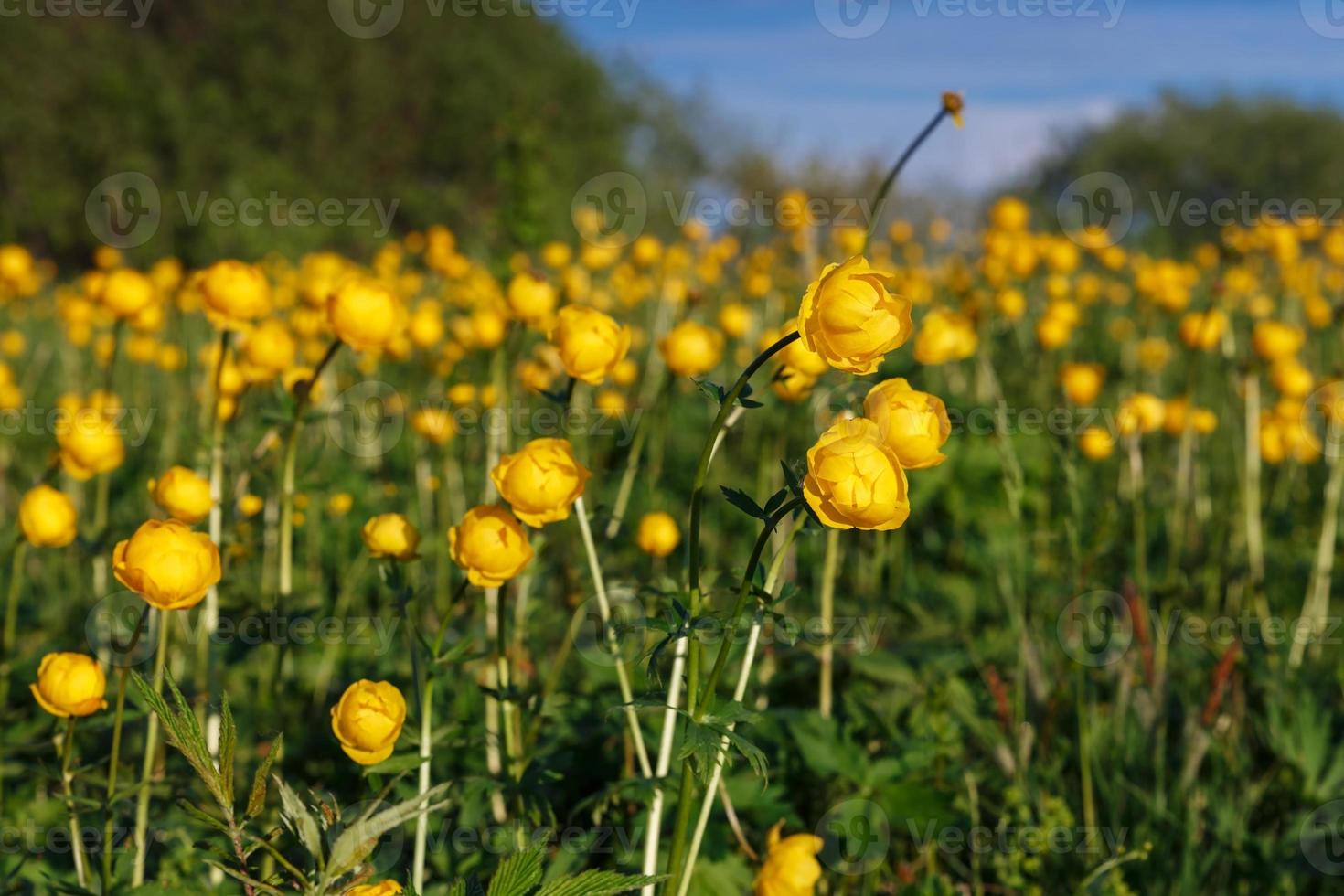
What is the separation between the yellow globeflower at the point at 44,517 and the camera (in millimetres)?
1296

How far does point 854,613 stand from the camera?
6.63 ft

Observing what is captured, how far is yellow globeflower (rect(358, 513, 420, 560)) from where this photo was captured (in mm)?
1101

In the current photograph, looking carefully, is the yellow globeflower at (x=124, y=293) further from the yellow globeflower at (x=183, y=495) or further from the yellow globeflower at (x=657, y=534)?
the yellow globeflower at (x=657, y=534)

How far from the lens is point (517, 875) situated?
74cm

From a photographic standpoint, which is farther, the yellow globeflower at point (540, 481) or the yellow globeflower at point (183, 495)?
the yellow globeflower at point (183, 495)

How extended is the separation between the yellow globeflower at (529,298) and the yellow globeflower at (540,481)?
24.7 inches

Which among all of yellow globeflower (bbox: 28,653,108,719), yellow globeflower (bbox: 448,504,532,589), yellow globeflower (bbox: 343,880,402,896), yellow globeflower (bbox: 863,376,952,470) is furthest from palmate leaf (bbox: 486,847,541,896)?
yellow globeflower (bbox: 28,653,108,719)

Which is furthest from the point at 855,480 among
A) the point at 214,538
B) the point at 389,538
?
the point at 214,538

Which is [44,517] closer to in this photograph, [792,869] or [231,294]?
[231,294]

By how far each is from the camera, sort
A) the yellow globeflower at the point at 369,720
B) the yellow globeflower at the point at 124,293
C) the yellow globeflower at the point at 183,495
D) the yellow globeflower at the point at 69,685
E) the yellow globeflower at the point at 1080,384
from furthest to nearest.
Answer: the yellow globeflower at the point at 1080,384 → the yellow globeflower at the point at 124,293 → the yellow globeflower at the point at 183,495 → the yellow globeflower at the point at 69,685 → the yellow globeflower at the point at 369,720

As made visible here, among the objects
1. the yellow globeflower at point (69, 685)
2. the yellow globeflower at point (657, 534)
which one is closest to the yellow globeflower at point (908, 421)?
the yellow globeflower at point (657, 534)

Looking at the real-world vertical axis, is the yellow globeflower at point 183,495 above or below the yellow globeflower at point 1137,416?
below

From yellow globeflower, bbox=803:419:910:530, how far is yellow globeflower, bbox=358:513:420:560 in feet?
1.75

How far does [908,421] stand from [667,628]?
0.81 feet
